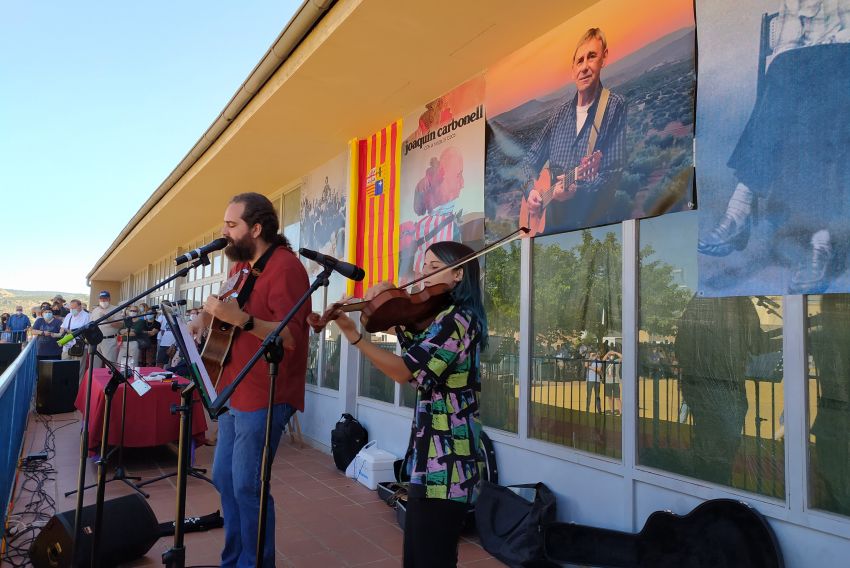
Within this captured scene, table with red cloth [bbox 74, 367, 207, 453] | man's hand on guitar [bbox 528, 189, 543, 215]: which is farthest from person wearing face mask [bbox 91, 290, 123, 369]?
A: man's hand on guitar [bbox 528, 189, 543, 215]

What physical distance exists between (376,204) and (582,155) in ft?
8.59

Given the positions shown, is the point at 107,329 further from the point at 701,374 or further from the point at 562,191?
the point at 701,374

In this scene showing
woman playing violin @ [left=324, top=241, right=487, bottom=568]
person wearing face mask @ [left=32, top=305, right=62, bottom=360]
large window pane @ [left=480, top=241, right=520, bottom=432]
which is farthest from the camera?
person wearing face mask @ [left=32, top=305, right=62, bottom=360]

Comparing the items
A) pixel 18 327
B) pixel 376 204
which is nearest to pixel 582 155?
pixel 376 204

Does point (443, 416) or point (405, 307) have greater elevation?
point (405, 307)

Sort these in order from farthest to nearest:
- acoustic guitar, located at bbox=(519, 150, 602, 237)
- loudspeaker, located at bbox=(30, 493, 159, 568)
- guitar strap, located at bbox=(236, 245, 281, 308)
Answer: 1. acoustic guitar, located at bbox=(519, 150, 602, 237)
2. loudspeaker, located at bbox=(30, 493, 159, 568)
3. guitar strap, located at bbox=(236, 245, 281, 308)

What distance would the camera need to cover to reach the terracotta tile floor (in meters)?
3.26

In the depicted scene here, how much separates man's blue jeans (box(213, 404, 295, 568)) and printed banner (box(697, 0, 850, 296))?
6.97 ft

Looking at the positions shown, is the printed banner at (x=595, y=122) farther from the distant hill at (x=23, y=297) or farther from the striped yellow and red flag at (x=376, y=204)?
the distant hill at (x=23, y=297)

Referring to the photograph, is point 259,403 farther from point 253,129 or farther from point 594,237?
point 253,129

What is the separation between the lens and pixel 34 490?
446cm

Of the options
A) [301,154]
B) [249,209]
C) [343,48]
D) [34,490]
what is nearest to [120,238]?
[301,154]

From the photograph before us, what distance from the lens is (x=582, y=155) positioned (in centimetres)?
334

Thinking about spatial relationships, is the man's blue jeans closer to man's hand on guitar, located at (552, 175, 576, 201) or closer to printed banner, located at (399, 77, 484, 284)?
printed banner, located at (399, 77, 484, 284)
